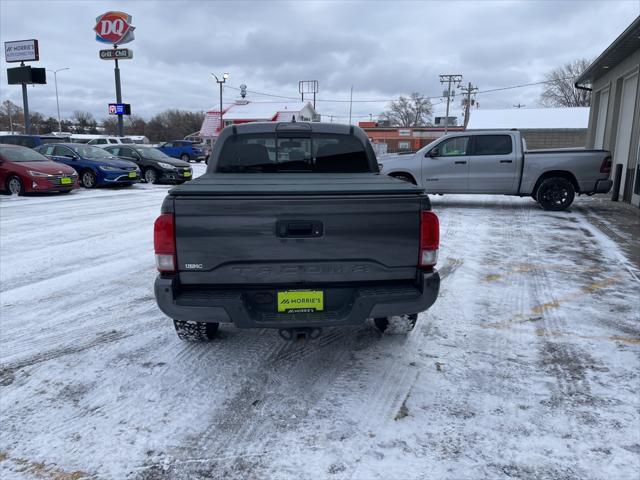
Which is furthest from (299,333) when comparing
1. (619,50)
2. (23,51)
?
(23,51)

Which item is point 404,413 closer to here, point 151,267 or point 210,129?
point 151,267

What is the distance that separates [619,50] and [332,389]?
15.3 meters

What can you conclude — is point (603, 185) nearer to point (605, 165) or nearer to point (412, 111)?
point (605, 165)

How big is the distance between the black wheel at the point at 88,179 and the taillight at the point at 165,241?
50.9 ft

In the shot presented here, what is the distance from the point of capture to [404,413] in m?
3.11

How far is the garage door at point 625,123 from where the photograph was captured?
46.7 feet

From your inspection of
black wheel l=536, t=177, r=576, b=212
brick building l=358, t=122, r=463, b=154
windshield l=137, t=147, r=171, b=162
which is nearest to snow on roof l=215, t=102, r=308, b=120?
brick building l=358, t=122, r=463, b=154

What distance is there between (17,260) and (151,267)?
2.06 m

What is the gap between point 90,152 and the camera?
58.1ft

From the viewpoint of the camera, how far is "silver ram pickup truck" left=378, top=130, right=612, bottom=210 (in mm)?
11188

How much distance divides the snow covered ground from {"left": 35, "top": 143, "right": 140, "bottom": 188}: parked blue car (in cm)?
1188

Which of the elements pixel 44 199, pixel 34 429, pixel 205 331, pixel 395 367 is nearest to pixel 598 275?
pixel 395 367

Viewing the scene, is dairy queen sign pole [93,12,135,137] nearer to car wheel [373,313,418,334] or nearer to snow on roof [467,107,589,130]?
snow on roof [467,107,589,130]

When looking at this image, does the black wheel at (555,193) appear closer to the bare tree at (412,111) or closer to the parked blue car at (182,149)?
the parked blue car at (182,149)
